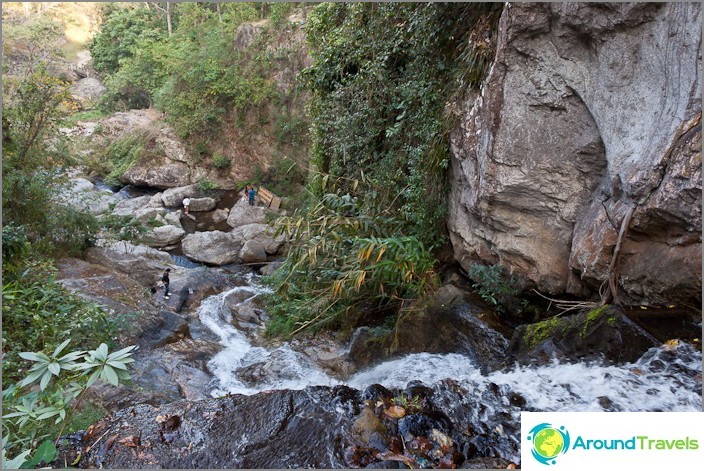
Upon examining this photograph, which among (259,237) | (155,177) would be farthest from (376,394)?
(155,177)

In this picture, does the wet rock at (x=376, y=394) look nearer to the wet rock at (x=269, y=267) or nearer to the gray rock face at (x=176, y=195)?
the wet rock at (x=269, y=267)

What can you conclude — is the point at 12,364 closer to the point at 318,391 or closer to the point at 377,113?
the point at 318,391

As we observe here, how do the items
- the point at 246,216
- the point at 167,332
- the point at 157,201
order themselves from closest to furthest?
the point at 167,332 < the point at 246,216 < the point at 157,201

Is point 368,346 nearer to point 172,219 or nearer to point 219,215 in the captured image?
point 172,219

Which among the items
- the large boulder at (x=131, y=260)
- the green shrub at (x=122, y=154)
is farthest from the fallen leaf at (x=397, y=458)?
the green shrub at (x=122, y=154)

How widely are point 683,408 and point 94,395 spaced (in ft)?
15.3

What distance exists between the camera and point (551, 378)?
3586 mm

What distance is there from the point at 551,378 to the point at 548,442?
5.49 feet

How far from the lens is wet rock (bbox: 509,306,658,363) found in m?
3.51

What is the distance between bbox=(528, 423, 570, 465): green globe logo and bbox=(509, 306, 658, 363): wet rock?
182 cm

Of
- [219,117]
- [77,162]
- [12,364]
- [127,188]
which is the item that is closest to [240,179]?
[219,117]

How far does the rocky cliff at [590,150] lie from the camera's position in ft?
10.8

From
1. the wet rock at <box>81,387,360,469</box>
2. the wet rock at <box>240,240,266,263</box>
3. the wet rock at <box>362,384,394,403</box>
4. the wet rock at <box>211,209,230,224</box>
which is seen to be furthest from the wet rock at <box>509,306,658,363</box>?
the wet rock at <box>211,209,230,224</box>

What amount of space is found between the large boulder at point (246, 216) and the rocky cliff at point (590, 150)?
9.37 meters
